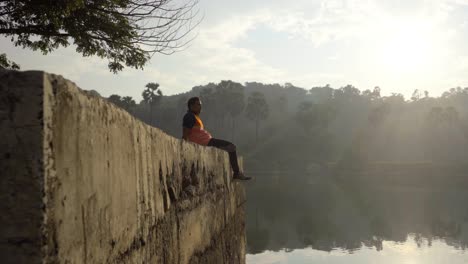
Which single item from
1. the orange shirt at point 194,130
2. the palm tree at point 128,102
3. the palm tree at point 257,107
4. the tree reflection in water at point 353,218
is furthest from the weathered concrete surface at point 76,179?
the palm tree at point 257,107

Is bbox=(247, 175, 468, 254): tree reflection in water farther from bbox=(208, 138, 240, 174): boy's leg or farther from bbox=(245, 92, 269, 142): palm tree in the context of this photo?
bbox=(245, 92, 269, 142): palm tree

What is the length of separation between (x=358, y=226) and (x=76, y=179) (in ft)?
116

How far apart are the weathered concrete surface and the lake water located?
76.7 ft

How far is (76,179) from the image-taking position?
1715mm

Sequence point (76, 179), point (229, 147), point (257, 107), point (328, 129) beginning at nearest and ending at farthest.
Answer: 1. point (76, 179)
2. point (229, 147)
3. point (257, 107)
4. point (328, 129)

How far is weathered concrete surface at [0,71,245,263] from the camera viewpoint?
1.49 metres

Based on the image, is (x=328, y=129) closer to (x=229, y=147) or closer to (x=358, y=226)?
(x=358, y=226)

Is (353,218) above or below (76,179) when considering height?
below

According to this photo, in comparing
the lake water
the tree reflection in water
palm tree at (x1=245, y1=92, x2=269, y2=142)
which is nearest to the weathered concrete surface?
the lake water

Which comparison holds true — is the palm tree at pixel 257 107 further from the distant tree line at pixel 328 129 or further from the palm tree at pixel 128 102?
the palm tree at pixel 128 102

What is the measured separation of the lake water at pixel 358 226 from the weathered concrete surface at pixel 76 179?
23.4m

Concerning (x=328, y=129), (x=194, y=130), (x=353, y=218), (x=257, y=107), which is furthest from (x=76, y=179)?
(x=328, y=129)

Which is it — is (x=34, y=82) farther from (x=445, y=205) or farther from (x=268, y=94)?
(x=268, y=94)

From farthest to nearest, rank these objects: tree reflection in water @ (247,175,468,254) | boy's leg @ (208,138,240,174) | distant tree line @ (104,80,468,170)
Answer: distant tree line @ (104,80,468,170), tree reflection in water @ (247,175,468,254), boy's leg @ (208,138,240,174)
